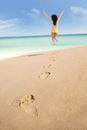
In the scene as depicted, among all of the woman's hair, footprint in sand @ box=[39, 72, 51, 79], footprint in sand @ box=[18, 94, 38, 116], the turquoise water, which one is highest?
the turquoise water

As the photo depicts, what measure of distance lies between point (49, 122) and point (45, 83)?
3.12ft

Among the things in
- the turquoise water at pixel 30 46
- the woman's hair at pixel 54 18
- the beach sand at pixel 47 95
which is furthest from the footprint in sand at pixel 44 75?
the turquoise water at pixel 30 46

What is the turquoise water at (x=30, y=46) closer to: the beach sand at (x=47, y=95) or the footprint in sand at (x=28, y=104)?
the beach sand at (x=47, y=95)

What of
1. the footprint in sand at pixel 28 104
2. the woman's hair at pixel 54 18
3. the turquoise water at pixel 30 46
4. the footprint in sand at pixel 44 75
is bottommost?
the footprint in sand at pixel 28 104

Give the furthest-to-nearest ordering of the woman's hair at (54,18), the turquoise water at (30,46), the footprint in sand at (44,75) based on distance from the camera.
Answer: the turquoise water at (30,46)
the woman's hair at (54,18)
the footprint in sand at (44,75)

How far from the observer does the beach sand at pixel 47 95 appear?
3.50 m

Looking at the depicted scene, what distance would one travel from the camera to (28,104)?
3.97 meters

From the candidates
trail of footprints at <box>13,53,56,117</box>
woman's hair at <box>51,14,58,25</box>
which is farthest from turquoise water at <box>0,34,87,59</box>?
trail of footprints at <box>13,53,56,117</box>

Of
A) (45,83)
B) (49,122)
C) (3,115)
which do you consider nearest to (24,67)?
(45,83)

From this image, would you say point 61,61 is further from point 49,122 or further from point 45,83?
point 49,122

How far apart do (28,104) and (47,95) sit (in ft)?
1.01

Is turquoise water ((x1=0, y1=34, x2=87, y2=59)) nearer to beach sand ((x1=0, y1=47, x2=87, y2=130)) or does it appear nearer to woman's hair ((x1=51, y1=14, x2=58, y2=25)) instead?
woman's hair ((x1=51, y1=14, x2=58, y2=25))

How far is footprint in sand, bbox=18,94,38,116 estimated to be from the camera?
12.5 ft

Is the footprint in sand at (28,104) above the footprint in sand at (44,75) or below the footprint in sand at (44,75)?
below
